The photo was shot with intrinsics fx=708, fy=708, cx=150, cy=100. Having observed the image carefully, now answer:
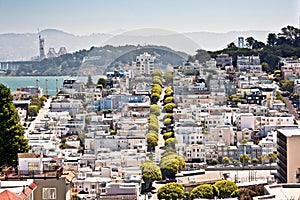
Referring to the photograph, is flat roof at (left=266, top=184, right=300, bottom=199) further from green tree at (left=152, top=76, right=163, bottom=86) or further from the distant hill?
the distant hill

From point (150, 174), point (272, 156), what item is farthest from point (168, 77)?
point (150, 174)

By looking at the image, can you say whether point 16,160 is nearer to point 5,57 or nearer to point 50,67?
point 50,67

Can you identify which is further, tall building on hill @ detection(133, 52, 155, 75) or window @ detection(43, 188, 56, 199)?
tall building on hill @ detection(133, 52, 155, 75)

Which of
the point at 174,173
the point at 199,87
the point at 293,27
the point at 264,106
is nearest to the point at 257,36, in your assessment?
the point at 293,27

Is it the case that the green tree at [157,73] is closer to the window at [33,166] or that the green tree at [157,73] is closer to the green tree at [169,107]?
the green tree at [169,107]

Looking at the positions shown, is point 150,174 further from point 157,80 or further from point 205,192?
point 157,80

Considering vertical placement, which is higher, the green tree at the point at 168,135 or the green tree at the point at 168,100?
the green tree at the point at 168,100

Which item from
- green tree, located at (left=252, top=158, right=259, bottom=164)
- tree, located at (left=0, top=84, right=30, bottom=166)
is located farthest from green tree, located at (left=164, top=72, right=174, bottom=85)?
tree, located at (left=0, top=84, right=30, bottom=166)

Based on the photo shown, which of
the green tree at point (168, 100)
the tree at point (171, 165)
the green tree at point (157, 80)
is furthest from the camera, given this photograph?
the green tree at point (157, 80)

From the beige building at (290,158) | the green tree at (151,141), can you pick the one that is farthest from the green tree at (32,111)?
the beige building at (290,158)
